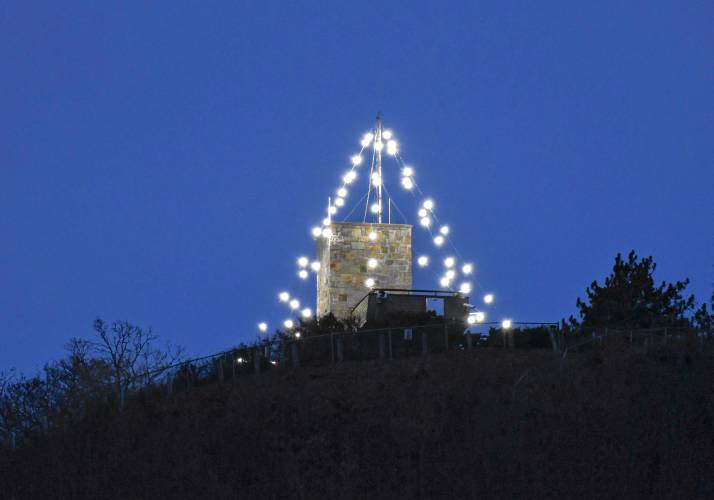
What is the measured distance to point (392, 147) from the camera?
35.8 metres

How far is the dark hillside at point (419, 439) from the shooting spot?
1553 centimetres

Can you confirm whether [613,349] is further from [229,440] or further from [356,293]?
[356,293]

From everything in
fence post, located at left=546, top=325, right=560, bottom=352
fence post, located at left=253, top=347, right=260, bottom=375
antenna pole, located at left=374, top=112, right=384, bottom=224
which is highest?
antenna pole, located at left=374, top=112, right=384, bottom=224

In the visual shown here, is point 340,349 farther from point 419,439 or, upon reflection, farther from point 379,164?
point 379,164

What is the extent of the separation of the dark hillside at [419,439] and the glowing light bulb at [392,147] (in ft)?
50.1

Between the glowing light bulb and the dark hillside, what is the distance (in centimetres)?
1527

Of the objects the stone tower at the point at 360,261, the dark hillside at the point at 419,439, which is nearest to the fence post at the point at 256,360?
the dark hillside at the point at 419,439

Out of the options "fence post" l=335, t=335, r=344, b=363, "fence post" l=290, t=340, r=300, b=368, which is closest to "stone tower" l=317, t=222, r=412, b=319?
"fence post" l=335, t=335, r=344, b=363

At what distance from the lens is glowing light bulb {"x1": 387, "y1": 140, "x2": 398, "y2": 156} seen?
35750mm

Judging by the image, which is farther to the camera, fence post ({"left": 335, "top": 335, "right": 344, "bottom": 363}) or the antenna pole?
the antenna pole

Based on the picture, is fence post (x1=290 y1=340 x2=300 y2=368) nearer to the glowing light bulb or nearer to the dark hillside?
the dark hillside

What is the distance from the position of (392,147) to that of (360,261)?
16.8 ft

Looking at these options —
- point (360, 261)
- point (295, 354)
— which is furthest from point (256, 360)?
point (360, 261)

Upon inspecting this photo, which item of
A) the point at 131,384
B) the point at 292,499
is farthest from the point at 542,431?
the point at 131,384
